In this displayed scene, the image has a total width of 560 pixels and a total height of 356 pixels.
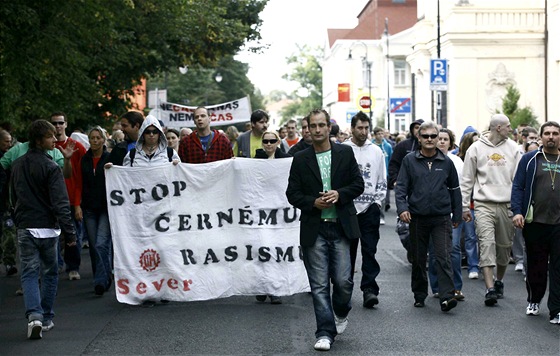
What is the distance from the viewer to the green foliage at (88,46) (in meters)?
16.6

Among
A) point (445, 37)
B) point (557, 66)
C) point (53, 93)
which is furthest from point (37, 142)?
point (445, 37)

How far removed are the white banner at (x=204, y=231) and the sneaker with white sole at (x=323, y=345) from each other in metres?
2.83

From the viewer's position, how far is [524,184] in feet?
34.6

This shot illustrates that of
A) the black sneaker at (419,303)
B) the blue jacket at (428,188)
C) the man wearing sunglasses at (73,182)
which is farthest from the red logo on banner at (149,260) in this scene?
the black sneaker at (419,303)

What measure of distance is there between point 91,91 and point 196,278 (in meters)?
11.7

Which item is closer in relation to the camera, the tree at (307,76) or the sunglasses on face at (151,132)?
the sunglasses on face at (151,132)

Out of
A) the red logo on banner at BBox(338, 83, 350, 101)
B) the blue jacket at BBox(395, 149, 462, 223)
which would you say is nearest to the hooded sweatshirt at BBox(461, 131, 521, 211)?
the blue jacket at BBox(395, 149, 462, 223)

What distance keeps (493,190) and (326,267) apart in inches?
135

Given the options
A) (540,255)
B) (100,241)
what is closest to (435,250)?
(540,255)

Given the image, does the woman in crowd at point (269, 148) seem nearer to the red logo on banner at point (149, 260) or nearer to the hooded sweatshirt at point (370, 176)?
the hooded sweatshirt at point (370, 176)

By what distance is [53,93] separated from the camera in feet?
62.9

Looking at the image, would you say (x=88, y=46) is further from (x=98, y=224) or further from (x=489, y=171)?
(x=489, y=171)

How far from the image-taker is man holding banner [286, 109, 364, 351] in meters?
8.70

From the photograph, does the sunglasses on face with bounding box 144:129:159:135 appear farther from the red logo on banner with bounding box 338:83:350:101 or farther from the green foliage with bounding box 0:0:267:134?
the red logo on banner with bounding box 338:83:350:101
